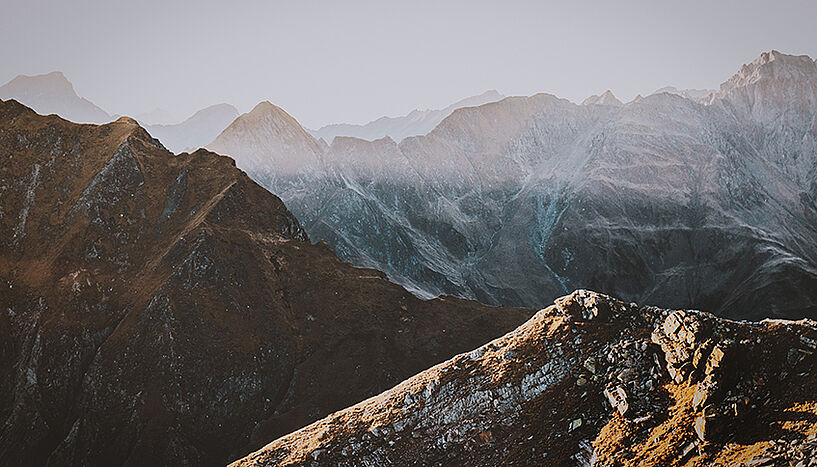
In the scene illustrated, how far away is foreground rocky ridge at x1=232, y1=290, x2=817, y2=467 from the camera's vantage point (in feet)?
74.8

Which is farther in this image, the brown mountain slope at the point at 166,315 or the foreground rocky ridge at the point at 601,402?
the brown mountain slope at the point at 166,315

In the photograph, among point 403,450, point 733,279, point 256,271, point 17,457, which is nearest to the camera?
point 403,450

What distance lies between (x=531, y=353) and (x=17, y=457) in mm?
68334

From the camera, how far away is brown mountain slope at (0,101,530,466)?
6556cm

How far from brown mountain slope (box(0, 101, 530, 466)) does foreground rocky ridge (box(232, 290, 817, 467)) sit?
38198mm

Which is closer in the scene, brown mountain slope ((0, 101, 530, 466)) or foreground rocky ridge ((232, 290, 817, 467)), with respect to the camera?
foreground rocky ridge ((232, 290, 817, 467))

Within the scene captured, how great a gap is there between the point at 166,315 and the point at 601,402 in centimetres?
6520

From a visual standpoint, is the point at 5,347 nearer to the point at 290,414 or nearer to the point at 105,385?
the point at 105,385

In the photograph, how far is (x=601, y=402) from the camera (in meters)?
27.5

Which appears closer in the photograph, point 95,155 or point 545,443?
point 545,443

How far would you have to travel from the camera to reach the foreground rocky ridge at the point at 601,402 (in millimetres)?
22812

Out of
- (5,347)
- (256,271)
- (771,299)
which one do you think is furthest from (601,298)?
(771,299)

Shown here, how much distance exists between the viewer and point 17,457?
61.5m

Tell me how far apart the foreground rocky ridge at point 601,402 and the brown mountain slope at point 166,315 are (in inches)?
1504
